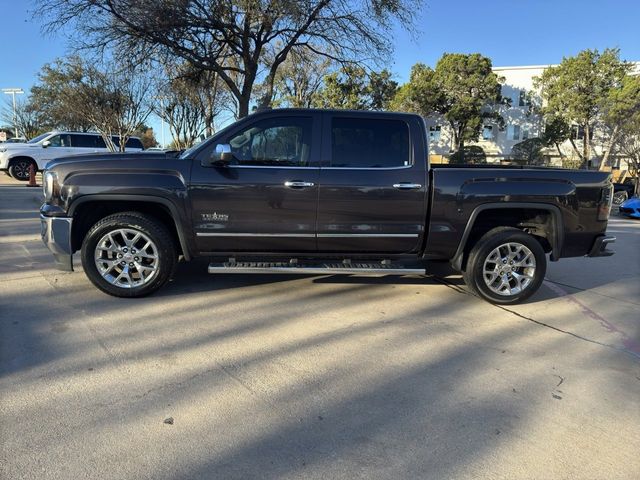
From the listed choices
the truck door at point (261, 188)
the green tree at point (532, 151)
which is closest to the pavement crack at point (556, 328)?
the truck door at point (261, 188)

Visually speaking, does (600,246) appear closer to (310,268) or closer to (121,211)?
(310,268)

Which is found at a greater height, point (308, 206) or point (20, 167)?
point (20, 167)

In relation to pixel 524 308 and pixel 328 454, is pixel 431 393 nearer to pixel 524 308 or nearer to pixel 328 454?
pixel 328 454

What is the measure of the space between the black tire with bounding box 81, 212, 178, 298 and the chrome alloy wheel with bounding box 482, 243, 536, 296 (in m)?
3.41

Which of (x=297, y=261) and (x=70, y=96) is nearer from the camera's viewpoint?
(x=297, y=261)

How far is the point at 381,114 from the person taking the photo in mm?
5047

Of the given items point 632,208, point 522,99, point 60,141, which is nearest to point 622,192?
point 632,208

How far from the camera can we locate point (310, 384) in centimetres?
328

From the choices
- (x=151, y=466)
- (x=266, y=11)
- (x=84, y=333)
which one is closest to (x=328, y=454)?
(x=151, y=466)

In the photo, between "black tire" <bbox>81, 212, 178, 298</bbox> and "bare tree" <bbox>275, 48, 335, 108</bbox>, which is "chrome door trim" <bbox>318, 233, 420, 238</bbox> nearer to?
"black tire" <bbox>81, 212, 178, 298</bbox>

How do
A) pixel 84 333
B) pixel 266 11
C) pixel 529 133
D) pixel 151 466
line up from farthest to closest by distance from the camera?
pixel 529 133
pixel 266 11
pixel 84 333
pixel 151 466

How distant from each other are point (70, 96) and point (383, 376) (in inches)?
989

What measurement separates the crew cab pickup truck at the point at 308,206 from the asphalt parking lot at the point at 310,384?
0.42 metres

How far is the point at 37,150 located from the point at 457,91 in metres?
35.0
